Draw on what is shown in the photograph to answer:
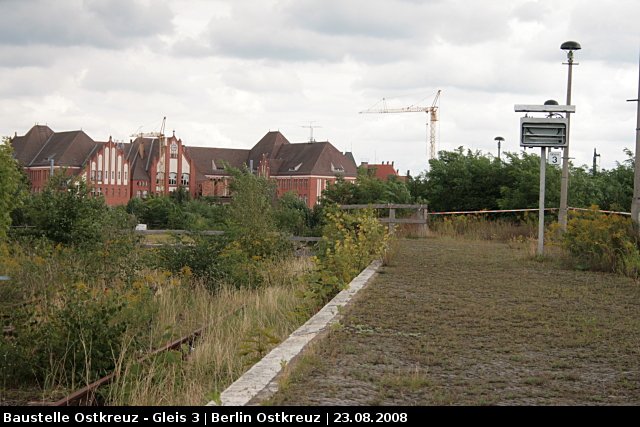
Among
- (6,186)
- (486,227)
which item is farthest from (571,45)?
(6,186)

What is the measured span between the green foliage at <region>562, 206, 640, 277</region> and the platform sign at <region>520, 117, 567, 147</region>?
90.5 inches

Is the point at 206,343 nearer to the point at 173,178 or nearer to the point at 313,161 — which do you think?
the point at 173,178

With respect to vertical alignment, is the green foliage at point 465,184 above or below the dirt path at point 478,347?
above

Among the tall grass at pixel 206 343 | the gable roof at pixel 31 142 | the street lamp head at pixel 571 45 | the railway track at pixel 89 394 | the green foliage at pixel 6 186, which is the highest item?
the gable roof at pixel 31 142

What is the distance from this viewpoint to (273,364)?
6.91m

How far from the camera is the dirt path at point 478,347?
6273 millimetres

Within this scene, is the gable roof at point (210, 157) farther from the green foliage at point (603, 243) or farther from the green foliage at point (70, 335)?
the green foliage at point (70, 335)

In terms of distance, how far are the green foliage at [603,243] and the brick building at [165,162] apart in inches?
4114

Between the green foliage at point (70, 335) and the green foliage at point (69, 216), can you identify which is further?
the green foliage at point (69, 216)

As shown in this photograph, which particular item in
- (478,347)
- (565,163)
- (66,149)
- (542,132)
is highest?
(66,149)

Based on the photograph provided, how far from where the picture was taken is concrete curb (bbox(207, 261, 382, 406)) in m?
5.93

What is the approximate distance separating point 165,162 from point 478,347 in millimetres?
130880

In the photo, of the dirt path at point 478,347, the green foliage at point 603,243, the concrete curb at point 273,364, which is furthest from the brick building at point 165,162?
the concrete curb at point 273,364

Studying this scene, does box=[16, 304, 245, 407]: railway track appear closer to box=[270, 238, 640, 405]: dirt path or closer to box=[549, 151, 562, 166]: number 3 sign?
box=[270, 238, 640, 405]: dirt path
